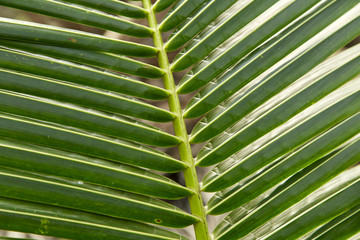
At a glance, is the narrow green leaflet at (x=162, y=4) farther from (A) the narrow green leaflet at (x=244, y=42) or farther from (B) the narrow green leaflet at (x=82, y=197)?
(B) the narrow green leaflet at (x=82, y=197)

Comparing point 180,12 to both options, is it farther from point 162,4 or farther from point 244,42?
point 244,42

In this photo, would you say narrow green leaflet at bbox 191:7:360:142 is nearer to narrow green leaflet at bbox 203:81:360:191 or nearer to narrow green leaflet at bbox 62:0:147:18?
narrow green leaflet at bbox 203:81:360:191

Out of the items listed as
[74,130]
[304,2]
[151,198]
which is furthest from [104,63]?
[304,2]

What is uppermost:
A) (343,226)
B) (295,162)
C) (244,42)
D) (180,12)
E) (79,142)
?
(180,12)

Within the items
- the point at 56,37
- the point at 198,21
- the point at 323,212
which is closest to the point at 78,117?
the point at 56,37

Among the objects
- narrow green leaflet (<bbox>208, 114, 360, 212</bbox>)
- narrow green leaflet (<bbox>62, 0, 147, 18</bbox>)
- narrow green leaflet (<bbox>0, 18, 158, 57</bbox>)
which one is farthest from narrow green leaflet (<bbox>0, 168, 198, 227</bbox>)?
narrow green leaflet (<bbox>62, 0, 147, 18</bbox>)

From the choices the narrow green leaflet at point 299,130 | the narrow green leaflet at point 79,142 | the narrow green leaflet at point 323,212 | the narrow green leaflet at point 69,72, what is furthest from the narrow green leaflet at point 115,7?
the narrow green leaflet at point 323,212
